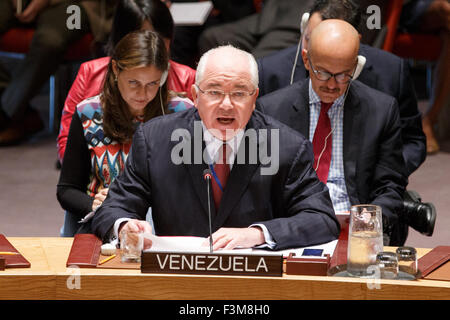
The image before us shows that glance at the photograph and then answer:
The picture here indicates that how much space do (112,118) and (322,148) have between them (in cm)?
74

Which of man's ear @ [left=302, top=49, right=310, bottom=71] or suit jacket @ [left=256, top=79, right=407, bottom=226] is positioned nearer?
suit jacket @ [left=256, top=79, right=407, bottom=226]

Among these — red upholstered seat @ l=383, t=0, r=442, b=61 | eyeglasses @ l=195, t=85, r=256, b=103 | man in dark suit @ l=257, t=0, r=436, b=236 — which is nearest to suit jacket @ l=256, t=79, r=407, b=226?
man in dark suit @ l=257, t=0, r=436, b=236

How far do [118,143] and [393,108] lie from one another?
97 centimetres

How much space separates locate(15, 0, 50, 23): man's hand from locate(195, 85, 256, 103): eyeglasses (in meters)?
3.36

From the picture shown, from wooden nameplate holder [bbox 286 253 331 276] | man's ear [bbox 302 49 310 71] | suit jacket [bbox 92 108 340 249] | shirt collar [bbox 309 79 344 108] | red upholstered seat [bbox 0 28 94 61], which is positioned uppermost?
red upholstered seat [bbox 0 28 94 61]

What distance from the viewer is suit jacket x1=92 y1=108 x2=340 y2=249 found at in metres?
2.61

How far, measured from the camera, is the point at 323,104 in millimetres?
3221

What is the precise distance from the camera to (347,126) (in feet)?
10.4

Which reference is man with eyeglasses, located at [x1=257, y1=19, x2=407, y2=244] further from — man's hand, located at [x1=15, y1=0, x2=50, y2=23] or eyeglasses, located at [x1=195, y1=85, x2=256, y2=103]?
man's hand, located at [x1=15, y1=0, x2=50, y2=23]

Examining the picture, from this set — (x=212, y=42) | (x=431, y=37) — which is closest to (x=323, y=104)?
(x=212, y=42)

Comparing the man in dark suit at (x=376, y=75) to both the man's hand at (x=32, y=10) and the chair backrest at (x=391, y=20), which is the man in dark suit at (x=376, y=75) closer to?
the chair backrest at (x=391, y=20)

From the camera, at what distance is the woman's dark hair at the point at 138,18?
367cm

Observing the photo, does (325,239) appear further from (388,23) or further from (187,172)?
(388,23)

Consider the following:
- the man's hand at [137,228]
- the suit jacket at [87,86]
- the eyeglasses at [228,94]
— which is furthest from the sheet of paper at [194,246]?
the suit jacket at [87,86]
